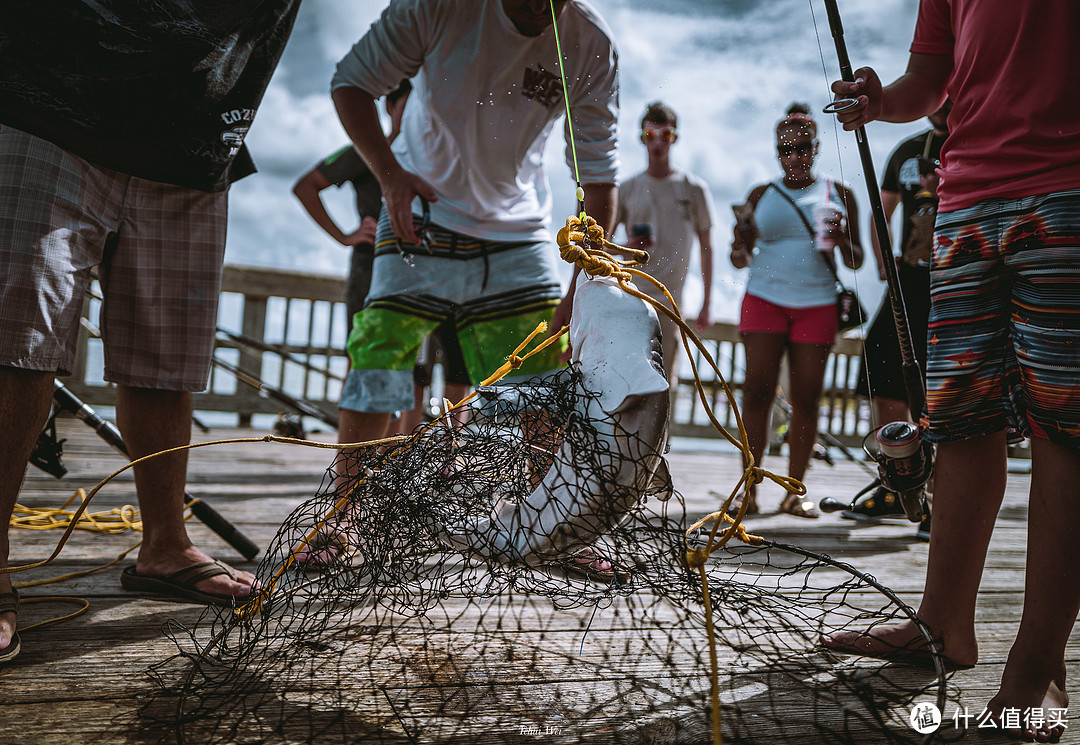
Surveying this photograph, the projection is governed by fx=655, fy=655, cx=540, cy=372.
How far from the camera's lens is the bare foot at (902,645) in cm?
120

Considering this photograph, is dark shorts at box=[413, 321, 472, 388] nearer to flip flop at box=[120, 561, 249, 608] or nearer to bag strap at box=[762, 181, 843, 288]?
flip flop at box=[120, 561, 249, 608]

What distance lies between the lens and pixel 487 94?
1752 mm

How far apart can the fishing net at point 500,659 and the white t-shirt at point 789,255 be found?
1287 mm

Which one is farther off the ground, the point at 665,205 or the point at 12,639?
the point at 665,205

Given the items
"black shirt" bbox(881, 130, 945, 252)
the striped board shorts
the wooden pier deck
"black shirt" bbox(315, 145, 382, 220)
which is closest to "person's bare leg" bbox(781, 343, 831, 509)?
the wooden pier deck

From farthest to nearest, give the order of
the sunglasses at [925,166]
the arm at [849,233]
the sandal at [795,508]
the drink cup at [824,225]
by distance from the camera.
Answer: the sandal at [795,508]
the sunglasses at [925,166]
the drink cup at [824,225]
the arm at [849,233]

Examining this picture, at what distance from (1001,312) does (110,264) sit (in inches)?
70.7

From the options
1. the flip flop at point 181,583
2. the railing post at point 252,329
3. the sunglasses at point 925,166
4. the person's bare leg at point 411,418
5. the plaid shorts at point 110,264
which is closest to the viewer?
the plaid shorts at point 110,264

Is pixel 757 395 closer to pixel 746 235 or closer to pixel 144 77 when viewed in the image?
pixel 746 235

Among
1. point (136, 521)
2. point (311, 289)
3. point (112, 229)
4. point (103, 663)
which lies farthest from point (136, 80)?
point (311, 289)

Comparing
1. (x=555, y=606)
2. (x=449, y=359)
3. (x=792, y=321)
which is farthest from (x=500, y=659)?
(x=792, y=321)

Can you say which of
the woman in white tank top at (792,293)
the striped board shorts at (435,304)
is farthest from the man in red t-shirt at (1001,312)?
the striped board shorts at (435,304)

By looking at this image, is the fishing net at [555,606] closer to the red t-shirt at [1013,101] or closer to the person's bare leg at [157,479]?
the person's bare leg at [157,479]

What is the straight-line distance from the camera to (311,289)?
17.5ft
